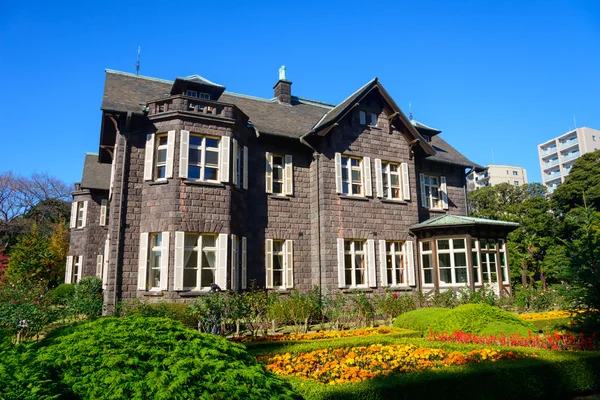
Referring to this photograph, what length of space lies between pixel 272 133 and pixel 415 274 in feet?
29.5

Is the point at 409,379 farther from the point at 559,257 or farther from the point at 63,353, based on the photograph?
the point at 559,257

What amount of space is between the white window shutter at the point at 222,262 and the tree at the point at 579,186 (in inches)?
1538

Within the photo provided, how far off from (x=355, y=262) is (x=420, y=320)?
262 inches

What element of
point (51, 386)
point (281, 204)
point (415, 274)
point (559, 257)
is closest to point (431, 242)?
point (415, 274)

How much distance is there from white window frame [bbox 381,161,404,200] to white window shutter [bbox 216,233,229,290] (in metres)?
8.10

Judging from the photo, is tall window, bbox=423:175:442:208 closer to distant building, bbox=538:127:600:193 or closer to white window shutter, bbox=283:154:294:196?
white window shutter, bbox=283:154:294:196

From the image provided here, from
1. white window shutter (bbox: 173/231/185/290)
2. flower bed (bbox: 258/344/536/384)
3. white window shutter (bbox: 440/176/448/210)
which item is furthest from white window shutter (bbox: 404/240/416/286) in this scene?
flower bed (bbox: 258/344/536/384)

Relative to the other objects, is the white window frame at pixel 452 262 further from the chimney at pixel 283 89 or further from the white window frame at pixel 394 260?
the chimney at pixel 283 89

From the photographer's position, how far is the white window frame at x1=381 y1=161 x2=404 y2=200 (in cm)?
1969

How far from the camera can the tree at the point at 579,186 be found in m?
41.3

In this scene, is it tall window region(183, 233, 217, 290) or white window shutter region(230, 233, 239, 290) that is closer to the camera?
tall window region(183, 233, 217, 290)

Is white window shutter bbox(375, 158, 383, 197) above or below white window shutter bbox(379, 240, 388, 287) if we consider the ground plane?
above

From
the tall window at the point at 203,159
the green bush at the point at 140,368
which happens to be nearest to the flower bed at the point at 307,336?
the green bush at the point at 140,368

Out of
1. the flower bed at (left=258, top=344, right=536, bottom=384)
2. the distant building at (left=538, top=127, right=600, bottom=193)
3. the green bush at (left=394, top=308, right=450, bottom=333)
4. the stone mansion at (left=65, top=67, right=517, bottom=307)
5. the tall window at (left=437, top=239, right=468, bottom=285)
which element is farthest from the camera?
the distant building at (left=538, top=127, right=600, bottom=193)
